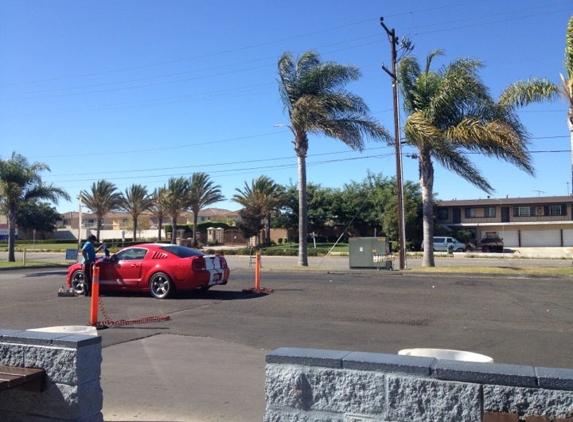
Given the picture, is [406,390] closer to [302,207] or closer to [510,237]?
[302,207]

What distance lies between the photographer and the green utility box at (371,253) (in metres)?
25.2

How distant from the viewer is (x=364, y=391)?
3.66 meters

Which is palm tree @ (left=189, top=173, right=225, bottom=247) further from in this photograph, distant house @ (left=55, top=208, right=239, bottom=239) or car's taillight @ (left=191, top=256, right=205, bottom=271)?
car's taillight @ (left=191, top=256, right=205, bottom=271)

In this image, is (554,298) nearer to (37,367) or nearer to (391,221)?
(37,367)

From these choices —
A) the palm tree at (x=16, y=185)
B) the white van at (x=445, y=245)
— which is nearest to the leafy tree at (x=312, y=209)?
the white van at (x=445, y=245)

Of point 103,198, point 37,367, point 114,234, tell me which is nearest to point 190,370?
point 37,367

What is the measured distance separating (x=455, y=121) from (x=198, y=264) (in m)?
13.4

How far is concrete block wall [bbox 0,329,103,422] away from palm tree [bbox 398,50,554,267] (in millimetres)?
19197

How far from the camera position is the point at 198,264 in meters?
14.6

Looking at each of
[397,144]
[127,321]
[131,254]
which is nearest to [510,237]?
[397,144]

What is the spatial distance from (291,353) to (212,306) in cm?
979

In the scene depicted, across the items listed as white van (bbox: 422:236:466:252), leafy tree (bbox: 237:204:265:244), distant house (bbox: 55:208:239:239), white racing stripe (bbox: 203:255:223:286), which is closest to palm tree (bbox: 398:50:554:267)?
white racing stripe (bbox: 203:255:223:286)

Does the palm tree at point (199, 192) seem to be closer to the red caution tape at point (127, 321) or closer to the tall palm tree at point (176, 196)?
the tall palm tree at point (176, 196)

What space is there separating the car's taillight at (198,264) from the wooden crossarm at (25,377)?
394 inches
